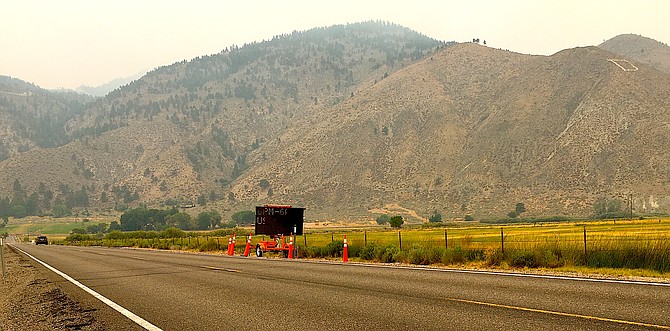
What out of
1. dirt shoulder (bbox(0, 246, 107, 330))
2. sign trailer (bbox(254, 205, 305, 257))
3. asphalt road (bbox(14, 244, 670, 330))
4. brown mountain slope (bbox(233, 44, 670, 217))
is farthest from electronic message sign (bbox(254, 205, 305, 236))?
brown mountain slope (bbox(233, 44, 670, 217))

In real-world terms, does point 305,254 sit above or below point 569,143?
below

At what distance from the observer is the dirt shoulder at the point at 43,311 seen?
1002 cm

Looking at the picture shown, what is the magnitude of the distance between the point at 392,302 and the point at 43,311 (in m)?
7.57

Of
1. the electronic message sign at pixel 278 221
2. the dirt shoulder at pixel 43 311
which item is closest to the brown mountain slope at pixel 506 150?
the electronic message sign at pixel 278 221

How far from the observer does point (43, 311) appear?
11961mm

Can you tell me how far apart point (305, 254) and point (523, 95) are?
528ft

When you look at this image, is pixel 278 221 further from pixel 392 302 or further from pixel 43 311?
pixel 392 302

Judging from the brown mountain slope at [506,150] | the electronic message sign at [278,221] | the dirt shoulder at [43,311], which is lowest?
the dirt shoulder at [43,311]

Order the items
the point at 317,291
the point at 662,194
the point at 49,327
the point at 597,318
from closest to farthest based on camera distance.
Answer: the point at 597,318 < the point at 49,327 < the point at 317,291 < the point at 662,194

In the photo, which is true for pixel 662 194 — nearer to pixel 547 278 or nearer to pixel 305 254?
pixel 305 254

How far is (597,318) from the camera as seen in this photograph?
859 cm

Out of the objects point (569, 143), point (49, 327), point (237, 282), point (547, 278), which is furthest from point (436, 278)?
point (569, 143)

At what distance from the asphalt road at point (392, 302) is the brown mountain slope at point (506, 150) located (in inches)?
4752

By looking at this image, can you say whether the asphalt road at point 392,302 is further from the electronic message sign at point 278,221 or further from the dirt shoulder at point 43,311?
the electronic message sign at point 278,221
